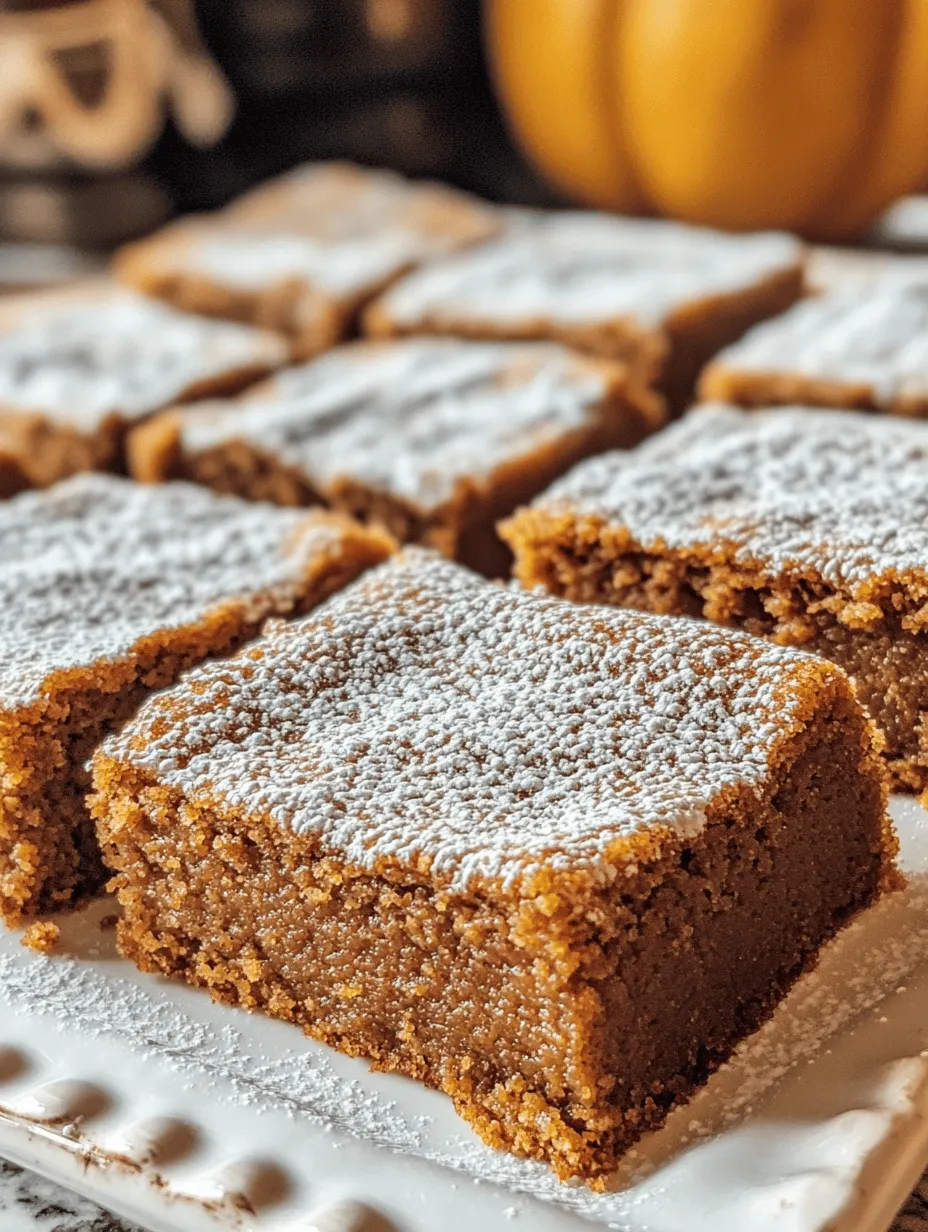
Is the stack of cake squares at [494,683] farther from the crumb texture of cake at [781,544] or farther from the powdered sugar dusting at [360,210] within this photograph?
the powdered sugar dusting at [360,210]

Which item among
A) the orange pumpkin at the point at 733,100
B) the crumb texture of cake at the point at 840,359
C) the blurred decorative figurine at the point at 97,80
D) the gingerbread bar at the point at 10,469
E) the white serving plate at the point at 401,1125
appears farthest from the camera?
the blurred decorative figurine at the point at 97,80

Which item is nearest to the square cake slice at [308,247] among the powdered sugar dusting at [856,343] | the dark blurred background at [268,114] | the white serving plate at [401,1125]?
the dark blurred background at [268,114]

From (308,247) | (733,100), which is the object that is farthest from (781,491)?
(308,247)

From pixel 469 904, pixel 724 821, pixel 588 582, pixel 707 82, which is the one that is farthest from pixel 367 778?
pixel 707 82

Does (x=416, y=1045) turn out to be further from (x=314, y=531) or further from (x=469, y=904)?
(x=314, y=531)

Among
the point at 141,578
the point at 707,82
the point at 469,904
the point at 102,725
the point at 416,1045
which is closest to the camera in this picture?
the point at 469,904

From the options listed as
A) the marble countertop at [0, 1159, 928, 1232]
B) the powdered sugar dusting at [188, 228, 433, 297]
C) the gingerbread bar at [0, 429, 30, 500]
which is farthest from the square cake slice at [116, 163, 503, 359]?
the marble countertop at [0, 1159, 928, 1232]
